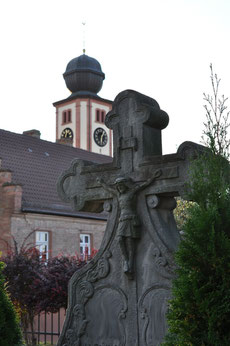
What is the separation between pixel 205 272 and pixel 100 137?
55.0m

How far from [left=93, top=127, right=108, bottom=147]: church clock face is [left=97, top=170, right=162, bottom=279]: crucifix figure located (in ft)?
172

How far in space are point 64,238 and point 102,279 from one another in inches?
769

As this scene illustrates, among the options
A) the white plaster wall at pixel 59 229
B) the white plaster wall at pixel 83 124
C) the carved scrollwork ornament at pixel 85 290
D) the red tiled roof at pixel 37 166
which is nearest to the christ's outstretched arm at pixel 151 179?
the carved scrollwork ornament at pixel 85 290

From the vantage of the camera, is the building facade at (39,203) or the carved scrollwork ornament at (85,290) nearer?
the carved scrollwork ornament at (85,290)

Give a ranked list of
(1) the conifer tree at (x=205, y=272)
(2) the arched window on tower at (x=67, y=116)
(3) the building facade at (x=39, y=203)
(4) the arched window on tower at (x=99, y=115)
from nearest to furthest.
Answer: (1) the conifer tree at (x=205, y=272), (3) the building facade at (x=39, y=203), (4) the arched window on tower at (x=99, y=115), (2) the arched window on tower at (x=67, y=116)

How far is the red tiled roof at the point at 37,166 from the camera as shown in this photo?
85.1 ft

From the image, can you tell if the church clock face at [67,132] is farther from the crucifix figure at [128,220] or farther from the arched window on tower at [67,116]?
the crucifix figure at [128,220]

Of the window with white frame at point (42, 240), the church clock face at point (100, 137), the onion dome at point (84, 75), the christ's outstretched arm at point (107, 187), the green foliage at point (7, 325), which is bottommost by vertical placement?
the green foliage at point (7, 325)

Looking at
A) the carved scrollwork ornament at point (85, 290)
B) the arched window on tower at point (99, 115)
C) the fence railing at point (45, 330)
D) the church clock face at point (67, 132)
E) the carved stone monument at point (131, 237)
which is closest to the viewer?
the carved stone monument at point (131, 237)

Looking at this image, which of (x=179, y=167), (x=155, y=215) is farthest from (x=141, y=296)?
(x=179, y=167)

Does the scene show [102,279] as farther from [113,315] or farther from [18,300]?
[18,300]

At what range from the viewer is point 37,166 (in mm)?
29438

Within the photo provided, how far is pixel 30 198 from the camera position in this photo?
25656 mm

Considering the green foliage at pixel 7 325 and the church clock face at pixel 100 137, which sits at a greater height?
the church clock face at pixel 100 137
